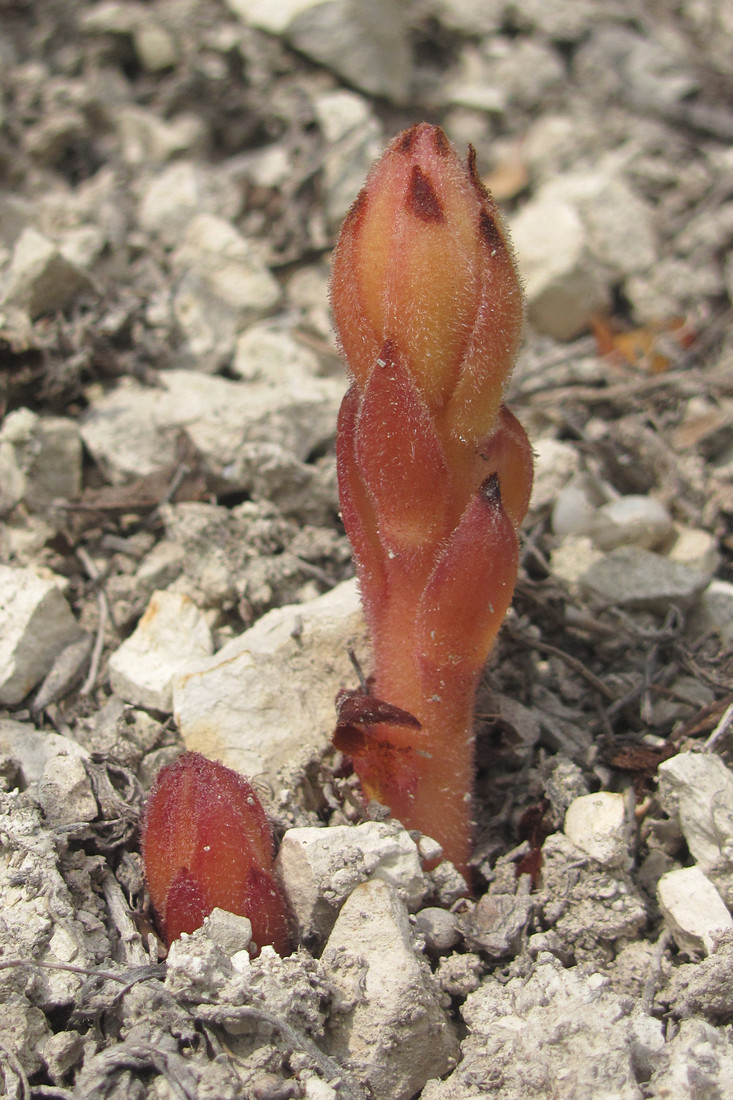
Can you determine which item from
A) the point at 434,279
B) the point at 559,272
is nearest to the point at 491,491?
the point at 434,279

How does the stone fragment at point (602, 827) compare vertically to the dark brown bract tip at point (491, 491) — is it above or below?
below

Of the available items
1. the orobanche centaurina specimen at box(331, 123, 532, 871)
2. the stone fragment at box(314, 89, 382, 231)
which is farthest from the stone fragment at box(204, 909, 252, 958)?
the stone fragment at box(314, 89, 382, 231)

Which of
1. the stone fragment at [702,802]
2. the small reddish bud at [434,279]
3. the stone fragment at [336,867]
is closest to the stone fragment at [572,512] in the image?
the stone fragment at [702,802]

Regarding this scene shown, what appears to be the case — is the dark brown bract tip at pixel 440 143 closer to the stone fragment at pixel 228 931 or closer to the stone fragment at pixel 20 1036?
the stone fragment at pixel 228 931

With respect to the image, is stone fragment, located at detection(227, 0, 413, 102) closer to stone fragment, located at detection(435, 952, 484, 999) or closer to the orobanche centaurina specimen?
the orobanche centaurina specimen

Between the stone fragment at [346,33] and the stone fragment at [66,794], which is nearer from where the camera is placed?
the stone fragment at [66,794]


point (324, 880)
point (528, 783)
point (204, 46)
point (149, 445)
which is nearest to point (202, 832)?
point (324, 880)

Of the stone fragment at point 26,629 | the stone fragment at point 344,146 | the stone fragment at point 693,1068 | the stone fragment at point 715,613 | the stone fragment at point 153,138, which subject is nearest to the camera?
the stone fragment at point 693,1068

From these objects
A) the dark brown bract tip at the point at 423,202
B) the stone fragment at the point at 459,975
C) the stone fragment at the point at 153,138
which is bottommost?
the stone fragment at the point at 459,975
